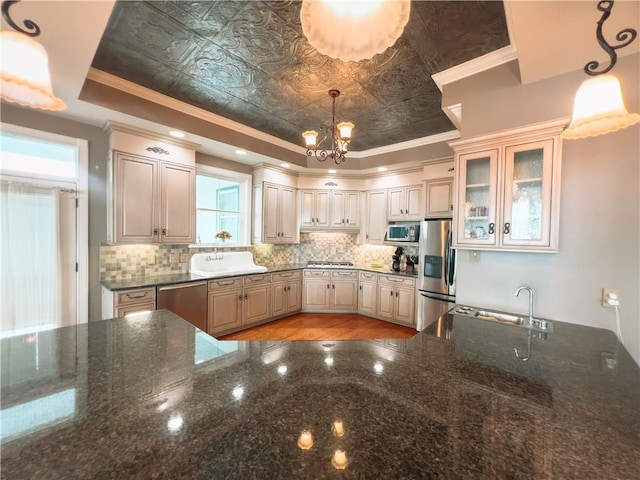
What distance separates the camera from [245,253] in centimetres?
453

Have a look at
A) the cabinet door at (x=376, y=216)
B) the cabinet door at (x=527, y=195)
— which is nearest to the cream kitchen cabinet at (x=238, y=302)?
the cabinet door at (x=376, y=216)

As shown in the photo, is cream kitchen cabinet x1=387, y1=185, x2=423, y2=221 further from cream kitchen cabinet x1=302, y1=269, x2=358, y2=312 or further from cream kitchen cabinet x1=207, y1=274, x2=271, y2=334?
cream kitchen cabinet x1=207, y1=274, x2=271, y2=334

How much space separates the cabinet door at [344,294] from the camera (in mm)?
4871

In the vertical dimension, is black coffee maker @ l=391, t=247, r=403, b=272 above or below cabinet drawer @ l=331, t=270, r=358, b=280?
above

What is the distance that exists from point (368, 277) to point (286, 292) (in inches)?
57.1

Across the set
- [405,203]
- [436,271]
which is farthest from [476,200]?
[405,203]

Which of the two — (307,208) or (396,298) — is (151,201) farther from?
(396,298)

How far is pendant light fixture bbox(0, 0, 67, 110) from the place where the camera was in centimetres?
94

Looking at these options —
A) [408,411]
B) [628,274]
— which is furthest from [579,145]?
[408,411]

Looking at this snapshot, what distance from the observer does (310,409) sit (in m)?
0.81

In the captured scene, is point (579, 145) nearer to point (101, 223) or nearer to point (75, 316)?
point (101, 223)

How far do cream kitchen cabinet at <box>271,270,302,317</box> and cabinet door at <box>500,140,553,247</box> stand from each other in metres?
3.27

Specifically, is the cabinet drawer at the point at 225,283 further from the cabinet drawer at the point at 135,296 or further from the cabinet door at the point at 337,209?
the cabinet door at the point at 337,209

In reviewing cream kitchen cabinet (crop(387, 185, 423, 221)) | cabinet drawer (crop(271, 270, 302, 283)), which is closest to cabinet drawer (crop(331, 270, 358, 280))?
cabinet drawer (crop(271, 270, 302, 283))
